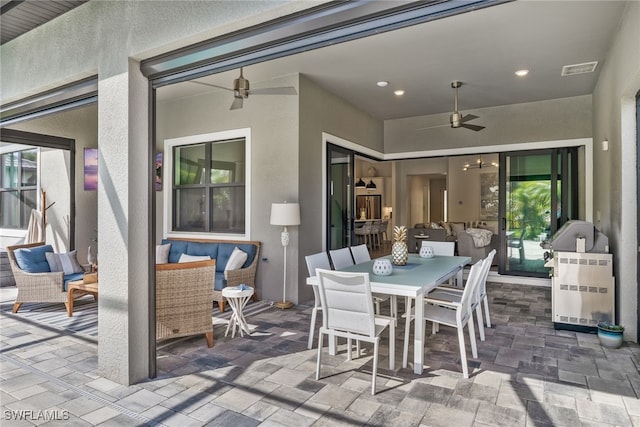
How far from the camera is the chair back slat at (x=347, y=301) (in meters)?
2.68

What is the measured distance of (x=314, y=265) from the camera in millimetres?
3701

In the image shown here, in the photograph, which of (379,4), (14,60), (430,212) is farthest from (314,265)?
(430,212)

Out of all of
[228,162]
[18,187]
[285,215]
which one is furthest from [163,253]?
[18,187]

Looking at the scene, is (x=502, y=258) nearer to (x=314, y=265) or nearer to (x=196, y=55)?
(x=314, y=265)

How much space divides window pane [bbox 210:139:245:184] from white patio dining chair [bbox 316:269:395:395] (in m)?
3.55

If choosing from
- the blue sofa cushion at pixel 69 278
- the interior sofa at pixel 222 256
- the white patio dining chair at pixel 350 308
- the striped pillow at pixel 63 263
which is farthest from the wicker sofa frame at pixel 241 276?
the white patio dining chair at pixel 350 308

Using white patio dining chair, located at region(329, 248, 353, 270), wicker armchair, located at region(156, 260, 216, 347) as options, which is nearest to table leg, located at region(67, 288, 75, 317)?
wicker armchair, located at region(156, 260, 216, 347)

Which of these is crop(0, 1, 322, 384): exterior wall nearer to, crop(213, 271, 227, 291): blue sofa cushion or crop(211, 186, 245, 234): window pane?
crop(213, 271, 227, 291): blue sofa cushion

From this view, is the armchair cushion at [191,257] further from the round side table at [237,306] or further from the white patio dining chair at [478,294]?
the white patio dining chair at [478,294]

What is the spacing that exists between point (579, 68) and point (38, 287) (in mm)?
7453

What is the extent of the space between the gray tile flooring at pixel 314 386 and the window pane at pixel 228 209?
7.80 feet

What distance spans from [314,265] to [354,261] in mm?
827

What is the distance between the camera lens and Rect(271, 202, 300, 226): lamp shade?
16.1 ft

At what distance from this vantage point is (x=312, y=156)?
5.57m
